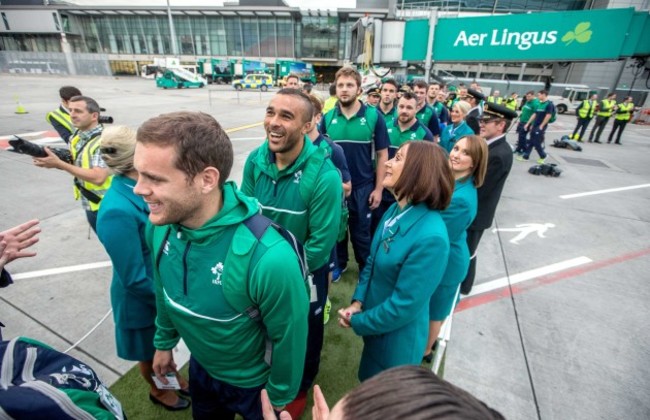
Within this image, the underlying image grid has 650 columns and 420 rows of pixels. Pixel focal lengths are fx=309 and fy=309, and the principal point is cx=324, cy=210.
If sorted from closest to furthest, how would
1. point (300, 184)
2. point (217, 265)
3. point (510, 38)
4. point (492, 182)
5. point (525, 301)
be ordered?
point (217, 265) → point (300, 184) → point (492, 182) → point (525, 301) → point (510, 38)

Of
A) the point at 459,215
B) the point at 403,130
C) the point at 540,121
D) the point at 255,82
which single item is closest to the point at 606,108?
the point at 540,121

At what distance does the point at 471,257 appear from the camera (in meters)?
3.59

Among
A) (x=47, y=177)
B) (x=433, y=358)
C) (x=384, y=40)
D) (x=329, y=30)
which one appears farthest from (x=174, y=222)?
(x=329, y=30)

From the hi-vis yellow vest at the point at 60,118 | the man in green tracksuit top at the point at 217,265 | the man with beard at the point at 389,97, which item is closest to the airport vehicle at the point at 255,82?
the hi-vis yellow vest at the point at 60,118

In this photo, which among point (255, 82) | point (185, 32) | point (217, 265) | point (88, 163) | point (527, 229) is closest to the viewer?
point (217, 265)

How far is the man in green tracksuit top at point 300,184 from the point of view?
2.27 metres

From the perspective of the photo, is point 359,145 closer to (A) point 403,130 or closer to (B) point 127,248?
(A) point 403,130

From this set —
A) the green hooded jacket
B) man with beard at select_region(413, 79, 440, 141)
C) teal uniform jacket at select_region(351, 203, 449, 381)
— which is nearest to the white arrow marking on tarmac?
man with beard at select_region(413, 79, 440, 141)

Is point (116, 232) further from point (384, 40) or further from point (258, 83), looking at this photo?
point (258, 83)

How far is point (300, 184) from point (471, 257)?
2411 mm

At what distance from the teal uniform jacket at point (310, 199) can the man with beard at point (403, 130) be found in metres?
2.12

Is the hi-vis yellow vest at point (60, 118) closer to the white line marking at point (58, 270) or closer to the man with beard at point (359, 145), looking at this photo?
the white line marking at point (58, 270)

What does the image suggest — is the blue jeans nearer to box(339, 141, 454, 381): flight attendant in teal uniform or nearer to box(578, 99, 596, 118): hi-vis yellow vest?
box(339, 141, 454, 381): flight attendant in teal uniform

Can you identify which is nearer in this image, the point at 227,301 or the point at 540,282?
the point at 227,301
